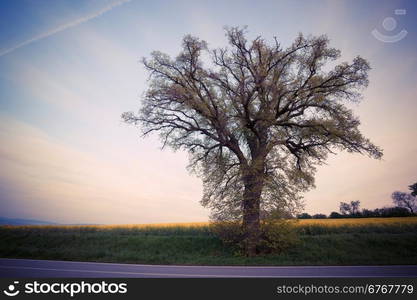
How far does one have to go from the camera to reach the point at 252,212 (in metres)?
16.8

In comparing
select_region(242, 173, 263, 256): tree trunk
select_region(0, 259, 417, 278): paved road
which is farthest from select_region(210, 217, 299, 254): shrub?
select_region(0, 259, 417, 278): paved road

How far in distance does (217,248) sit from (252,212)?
160 inches

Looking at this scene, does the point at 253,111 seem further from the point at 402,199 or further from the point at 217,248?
the point at 402,199

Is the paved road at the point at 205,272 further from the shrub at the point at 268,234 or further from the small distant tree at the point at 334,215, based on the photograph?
the small distant tree at the point at 334,215

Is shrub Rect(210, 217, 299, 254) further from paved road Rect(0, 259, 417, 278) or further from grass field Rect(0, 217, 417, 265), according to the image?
paved road Rect(0, 259, 417, 278)

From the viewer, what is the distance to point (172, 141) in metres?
20.0

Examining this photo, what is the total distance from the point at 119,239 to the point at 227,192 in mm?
11015

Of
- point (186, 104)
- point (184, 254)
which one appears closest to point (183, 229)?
point (184, 254)

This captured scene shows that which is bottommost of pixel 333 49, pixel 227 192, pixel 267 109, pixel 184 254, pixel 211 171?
pixel 184 254

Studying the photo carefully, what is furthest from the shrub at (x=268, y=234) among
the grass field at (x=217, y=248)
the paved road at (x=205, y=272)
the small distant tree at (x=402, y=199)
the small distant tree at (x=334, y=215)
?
the small distant tree at (x=402, y=199)

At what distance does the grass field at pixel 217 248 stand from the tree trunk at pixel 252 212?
1.08 meters

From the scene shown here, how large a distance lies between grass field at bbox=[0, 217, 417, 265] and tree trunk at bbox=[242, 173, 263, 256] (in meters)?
1.08

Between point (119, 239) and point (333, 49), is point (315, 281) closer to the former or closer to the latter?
point (333, 49)

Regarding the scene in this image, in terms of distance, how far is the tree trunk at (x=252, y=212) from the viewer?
54.9ft
